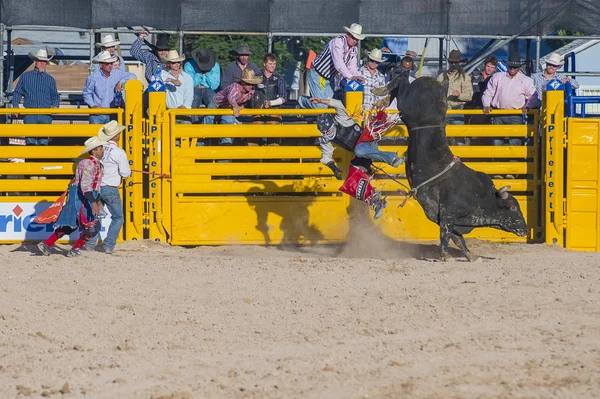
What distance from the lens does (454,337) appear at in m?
7.45

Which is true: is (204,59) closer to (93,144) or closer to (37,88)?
(37,88)

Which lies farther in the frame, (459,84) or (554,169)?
(459,84)

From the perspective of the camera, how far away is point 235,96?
1273 cm

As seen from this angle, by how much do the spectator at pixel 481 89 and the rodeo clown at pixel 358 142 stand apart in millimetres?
2289

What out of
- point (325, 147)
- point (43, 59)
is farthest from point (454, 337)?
point (43, 59)

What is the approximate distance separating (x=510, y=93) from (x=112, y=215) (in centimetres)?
514

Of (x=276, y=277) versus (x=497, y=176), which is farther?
(x=497, y=176)

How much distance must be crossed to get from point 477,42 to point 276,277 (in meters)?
15.0

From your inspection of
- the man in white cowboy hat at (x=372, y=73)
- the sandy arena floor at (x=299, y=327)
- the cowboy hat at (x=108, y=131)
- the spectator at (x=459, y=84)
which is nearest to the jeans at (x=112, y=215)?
the sandy arena floor at (x=299, y=327)

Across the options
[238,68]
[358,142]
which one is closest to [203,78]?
[238,68]

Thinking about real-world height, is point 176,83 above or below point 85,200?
above

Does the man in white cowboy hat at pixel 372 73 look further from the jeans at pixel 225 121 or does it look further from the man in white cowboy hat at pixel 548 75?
the man in white cowboy hat at pixel 548 75

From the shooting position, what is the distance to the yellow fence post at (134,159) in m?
12.4

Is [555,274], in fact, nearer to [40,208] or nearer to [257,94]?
[257,94]
